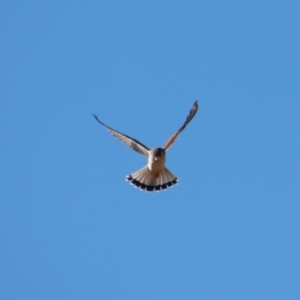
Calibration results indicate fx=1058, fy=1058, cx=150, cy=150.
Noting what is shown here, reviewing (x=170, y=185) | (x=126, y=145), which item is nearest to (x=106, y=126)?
(x=126, y=145)

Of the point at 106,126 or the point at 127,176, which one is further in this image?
the point at 127,176

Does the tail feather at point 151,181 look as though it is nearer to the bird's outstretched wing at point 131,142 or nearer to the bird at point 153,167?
the bird at point 153,167

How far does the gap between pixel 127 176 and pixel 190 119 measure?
296 cm

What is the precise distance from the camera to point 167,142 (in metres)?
→ 25.2

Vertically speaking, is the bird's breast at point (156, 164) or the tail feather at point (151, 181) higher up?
the tail feather at point (151, 181)

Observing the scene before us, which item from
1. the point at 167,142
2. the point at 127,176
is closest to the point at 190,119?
the point at 167,142

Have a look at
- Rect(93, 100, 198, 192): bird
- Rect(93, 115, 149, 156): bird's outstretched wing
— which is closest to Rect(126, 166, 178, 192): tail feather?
Rect(93, 100, 198, 192): bird

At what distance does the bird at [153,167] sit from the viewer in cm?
2497

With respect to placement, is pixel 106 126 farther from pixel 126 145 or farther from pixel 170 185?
pixel 170 185

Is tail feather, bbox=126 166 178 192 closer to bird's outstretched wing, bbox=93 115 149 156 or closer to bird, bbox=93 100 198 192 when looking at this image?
bird, bbox=93 100 198 192

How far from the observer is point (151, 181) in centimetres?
2628

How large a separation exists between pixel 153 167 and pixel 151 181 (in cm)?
114

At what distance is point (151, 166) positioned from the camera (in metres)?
25.2

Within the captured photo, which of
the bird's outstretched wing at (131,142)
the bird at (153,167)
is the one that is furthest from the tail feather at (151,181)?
the bird's outstretched wing at (131,142)
